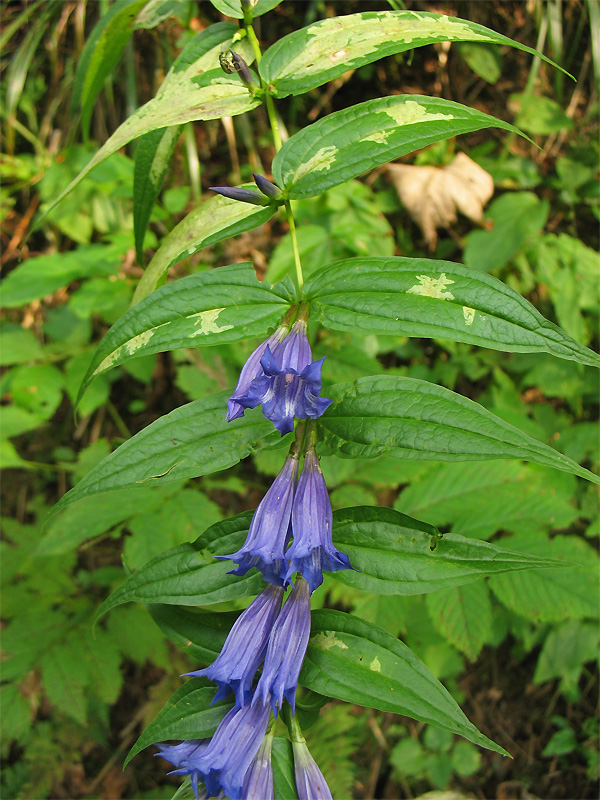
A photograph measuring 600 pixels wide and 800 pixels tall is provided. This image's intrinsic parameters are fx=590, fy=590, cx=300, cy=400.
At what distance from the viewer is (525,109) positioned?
3852mm

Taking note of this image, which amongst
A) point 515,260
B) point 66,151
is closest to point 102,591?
point 66,151

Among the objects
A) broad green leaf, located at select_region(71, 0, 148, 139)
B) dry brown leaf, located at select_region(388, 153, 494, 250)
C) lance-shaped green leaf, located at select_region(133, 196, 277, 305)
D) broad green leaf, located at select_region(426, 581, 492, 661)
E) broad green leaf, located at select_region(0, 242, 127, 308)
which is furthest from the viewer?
dry brown leaf, located at select_region(388, 153, 494, 250)

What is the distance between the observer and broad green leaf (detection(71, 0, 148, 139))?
5.83 ft

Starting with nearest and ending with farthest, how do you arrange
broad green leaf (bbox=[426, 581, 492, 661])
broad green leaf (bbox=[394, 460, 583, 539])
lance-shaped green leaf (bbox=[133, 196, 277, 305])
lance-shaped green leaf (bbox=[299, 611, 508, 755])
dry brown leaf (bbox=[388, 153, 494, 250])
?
lance-shaped green leaf (bbox=[299, 611, 508, 755]), lance-shaped green leaf (bbox=[133, 196, 277, 305]), broad green leaf (bbox=[426, 581, 492, 661]), broad green leaf (bbox=[394, 460, 583, 539]), dry brown leaf (bbox=[388, 153, 494, 250])

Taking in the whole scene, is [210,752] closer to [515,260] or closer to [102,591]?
[102,591]

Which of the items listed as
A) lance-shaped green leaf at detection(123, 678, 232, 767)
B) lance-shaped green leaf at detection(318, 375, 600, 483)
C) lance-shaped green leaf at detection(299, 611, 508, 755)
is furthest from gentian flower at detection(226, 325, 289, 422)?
lance-shaped green leaf at detection(123, 678, 232, 767)

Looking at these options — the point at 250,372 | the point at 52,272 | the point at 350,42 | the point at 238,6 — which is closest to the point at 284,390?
the point at 250,372

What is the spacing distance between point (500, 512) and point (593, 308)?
1506 millimetres

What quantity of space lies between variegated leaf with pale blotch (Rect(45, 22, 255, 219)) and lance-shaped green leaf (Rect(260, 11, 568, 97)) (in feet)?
0.33

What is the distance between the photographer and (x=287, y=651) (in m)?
1.07

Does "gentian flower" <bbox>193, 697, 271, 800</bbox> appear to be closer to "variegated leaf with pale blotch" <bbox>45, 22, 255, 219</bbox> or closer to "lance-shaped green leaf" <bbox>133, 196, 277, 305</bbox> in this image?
"lance-shaped green leaf" <bbox>133, 196, 277, 305</bbox>

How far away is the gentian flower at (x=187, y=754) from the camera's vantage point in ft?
3.66

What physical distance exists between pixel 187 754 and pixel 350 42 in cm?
156

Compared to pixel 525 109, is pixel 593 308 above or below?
below
